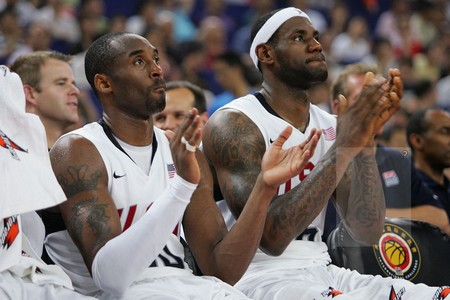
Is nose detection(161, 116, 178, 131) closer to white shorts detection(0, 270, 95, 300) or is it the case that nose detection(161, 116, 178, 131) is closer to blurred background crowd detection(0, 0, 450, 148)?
blurred background crowd detection(0, 0, 450, 148)

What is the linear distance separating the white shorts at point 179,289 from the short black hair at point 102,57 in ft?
3.76

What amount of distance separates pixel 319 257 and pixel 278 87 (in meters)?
1.08

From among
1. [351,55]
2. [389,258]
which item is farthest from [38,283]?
[351,55]

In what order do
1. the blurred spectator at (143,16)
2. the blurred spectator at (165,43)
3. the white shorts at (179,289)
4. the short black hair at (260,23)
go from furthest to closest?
the blurred spectator at (143,16) < the blurred spectator at (165,43) < the short black hair at (260,23) < the white shorts at (179,289)

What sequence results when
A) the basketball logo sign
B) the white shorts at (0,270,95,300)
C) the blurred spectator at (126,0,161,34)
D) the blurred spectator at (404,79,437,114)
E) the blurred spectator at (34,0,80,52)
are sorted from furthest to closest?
the blurred spectator at (404,79,437,114), the blurred spectator at (126,0,161,34), the blurred spectator at (34,0,80,52), the basketball logo sign, the white shorts at (0,270,95,300)

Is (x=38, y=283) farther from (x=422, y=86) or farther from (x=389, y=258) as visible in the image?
(x=422, y=86)

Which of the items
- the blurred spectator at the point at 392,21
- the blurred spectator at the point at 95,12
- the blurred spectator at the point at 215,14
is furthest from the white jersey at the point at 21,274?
the blurred spectator at the point at 392,21

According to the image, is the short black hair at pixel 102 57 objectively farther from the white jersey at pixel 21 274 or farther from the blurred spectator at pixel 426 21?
the blurred spectator at pixel 426 21

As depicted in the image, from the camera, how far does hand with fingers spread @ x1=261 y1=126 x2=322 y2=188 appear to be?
373 cm

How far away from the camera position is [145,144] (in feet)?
13.9

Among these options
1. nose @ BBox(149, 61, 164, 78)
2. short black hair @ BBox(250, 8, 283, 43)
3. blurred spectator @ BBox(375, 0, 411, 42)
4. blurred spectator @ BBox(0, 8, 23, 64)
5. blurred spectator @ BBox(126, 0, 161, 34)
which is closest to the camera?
nose @ BBox(149, 61, 164, 78)

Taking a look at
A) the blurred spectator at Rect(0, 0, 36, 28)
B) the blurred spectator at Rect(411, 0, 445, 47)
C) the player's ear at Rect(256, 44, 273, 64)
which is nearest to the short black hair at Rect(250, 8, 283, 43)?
the player's ear at Rect(256, 44, 273, 64)

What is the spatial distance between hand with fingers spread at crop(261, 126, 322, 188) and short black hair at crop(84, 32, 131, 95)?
1.02m

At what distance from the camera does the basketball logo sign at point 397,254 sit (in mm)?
4848
